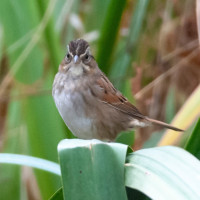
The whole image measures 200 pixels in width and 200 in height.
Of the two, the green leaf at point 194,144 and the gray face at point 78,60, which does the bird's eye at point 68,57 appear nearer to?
the gray face at point 78,60

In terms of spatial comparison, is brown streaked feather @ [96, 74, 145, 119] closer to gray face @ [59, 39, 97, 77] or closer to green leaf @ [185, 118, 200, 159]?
gray face @ [59, 39, 97, 77]

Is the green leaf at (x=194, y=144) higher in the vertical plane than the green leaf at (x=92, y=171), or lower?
higher

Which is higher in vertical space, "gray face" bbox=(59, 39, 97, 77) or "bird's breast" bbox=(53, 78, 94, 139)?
"gray face" bbox=(59, 39, 97, 77)

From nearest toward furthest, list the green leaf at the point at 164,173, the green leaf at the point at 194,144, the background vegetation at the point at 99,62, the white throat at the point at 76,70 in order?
the green leaf at the point at 164,173
the green leaf at the point at 194,144
the background vegetation at the point at 99,62
the white throat at the point at 76,70

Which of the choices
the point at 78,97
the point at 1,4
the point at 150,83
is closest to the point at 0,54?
the point at 1,4

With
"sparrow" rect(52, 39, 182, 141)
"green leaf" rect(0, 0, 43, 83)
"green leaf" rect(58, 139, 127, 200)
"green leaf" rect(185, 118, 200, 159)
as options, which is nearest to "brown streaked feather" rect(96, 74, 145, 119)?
"sparrow" rect(52, 39, 182, 141)

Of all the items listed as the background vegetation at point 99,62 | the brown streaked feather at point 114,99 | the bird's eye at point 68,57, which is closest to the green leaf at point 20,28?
the background vegetation at point 99,62

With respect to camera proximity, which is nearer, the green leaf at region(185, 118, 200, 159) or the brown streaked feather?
the green leaf at region(185, 118, 200, 159)

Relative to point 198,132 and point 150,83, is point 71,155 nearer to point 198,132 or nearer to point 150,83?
point 198,132
